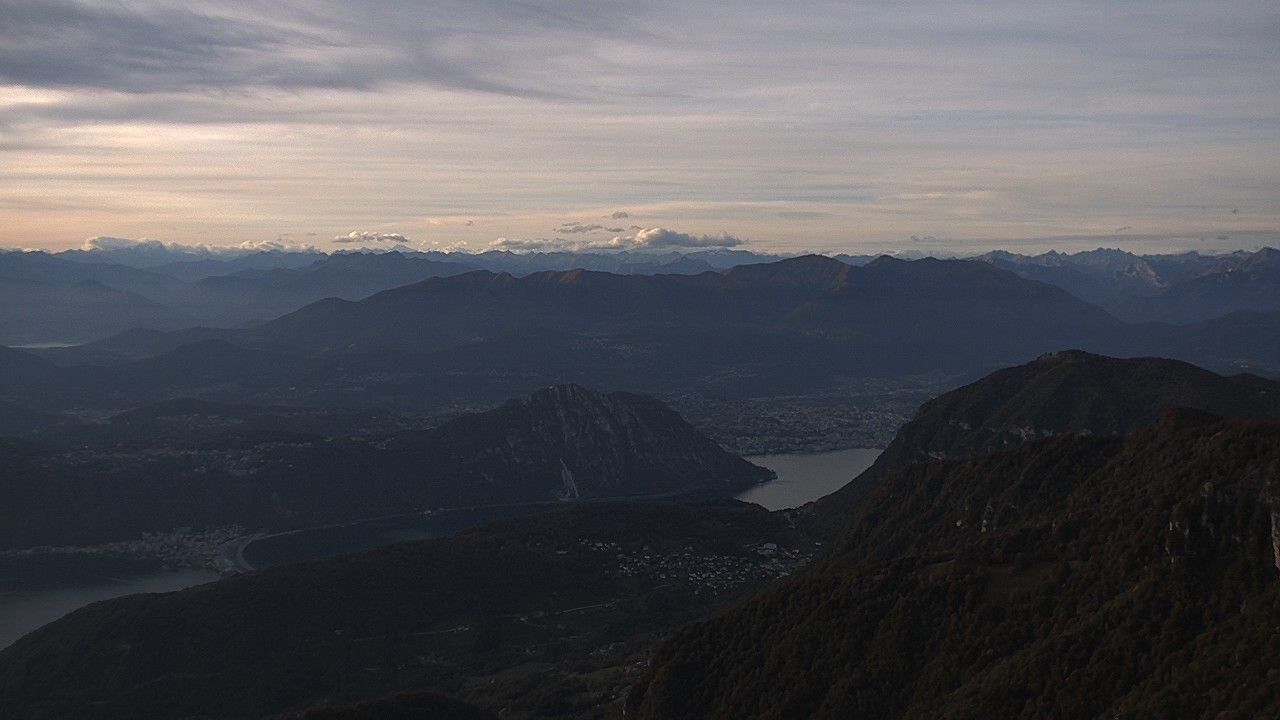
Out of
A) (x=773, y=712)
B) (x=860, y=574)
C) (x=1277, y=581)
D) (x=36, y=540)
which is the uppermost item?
(x=1277, y=581)

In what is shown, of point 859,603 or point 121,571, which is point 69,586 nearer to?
point 121,571

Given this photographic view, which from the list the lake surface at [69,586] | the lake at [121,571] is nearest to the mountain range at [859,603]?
the lake surface at [69,586]

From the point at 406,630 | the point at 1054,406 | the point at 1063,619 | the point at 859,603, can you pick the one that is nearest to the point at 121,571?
the point at 406,630

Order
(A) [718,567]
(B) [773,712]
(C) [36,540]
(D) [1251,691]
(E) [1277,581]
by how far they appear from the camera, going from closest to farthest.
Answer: (D) [1251,691] < (E) [1277,581] < (B) [773,712] < (A) [718,567] < (C) [36,540]

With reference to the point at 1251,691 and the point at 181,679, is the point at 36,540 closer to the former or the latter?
the point at 181,679

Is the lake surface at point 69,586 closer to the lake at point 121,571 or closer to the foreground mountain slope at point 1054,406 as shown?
the lake at point 121,571

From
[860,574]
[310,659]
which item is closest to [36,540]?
[310,659]
